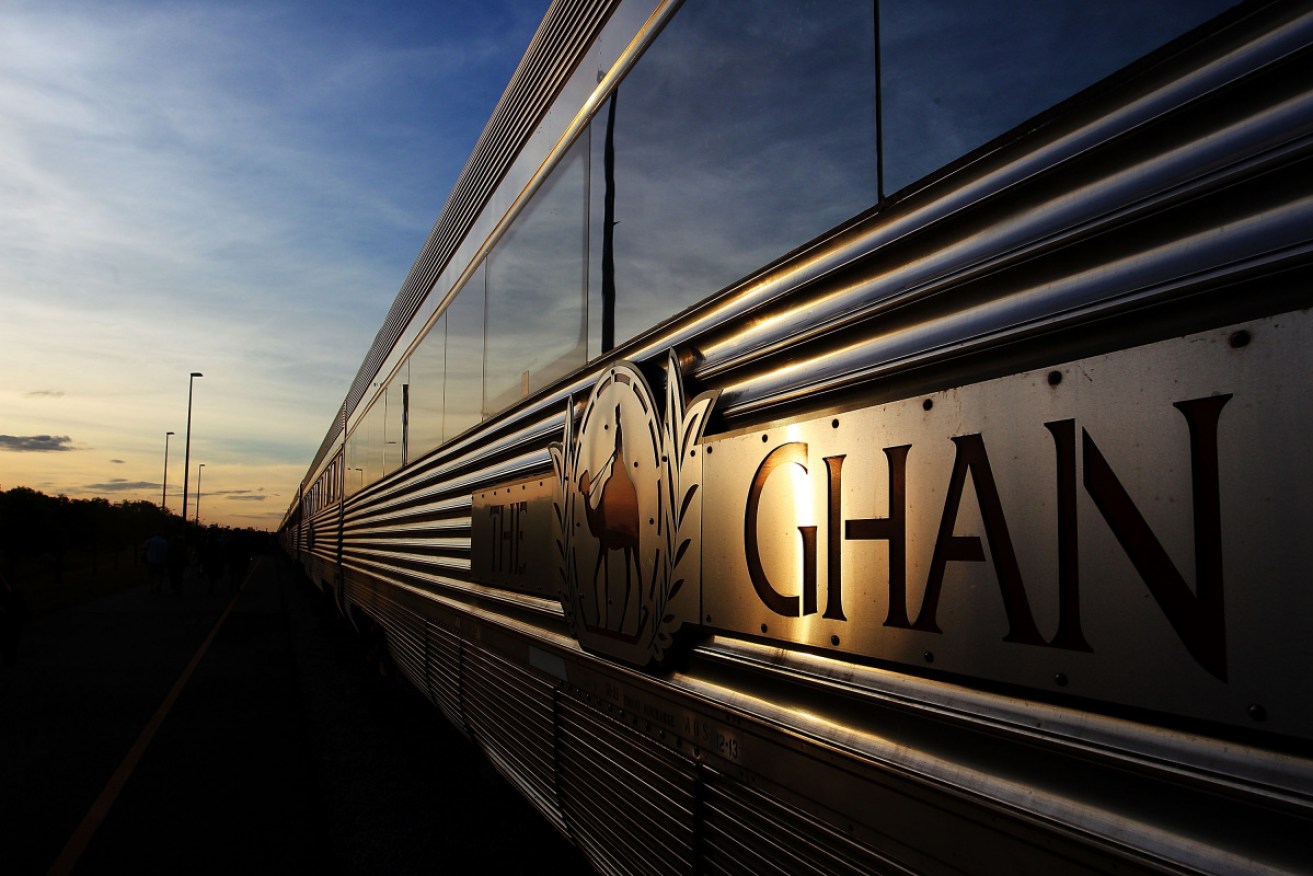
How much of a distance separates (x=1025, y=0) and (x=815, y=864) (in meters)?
1.37

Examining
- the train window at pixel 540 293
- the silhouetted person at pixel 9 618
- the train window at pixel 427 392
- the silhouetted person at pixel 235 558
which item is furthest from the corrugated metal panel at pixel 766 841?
the silhouetted person at pixel 235 558

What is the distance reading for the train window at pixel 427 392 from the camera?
5.36 metres

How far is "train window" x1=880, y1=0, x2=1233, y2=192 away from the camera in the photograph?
1.17m

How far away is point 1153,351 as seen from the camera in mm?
1089

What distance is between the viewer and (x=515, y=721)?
346 centimetres

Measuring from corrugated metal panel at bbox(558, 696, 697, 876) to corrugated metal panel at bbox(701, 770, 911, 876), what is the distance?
0.31ft

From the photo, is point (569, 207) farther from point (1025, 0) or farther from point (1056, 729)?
point (1056, 729)

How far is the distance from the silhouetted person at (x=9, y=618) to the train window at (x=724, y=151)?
8.33 meters

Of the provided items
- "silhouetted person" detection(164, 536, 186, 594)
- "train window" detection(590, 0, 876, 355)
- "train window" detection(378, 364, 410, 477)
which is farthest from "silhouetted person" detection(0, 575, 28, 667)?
"silhouetted person" detection(164, 536, 186, 594)

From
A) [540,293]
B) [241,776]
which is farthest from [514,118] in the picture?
[241,776]

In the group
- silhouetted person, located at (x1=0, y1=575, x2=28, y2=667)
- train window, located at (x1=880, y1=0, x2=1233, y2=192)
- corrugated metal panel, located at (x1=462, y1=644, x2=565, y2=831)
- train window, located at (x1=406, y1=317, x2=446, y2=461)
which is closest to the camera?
train window, located at (x1=880, y1=0, x2=1233, y2=192)

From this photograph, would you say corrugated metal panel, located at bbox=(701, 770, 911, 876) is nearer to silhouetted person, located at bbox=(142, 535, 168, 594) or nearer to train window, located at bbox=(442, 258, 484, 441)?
train window, located at bbox=(442, 258, 484, 441)

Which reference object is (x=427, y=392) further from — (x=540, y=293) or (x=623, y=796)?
(x=623, y=796)

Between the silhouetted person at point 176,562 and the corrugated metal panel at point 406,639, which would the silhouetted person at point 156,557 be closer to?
the silhouetted person at point 176,562
